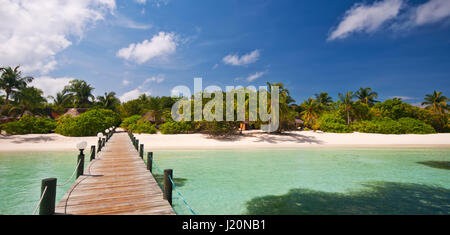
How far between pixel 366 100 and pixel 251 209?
59722 millimetres

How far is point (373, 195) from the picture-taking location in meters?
8.45

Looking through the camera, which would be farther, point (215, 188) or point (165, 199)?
point (215, 188)

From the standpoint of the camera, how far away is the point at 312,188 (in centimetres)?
927

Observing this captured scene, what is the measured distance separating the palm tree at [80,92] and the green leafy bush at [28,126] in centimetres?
2882

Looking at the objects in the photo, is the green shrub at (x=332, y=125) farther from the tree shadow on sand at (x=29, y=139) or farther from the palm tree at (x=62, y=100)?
the palm tree at (x=62, y=100)

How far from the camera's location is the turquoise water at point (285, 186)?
715 cm

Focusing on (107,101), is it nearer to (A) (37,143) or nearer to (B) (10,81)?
(B) (10,81)

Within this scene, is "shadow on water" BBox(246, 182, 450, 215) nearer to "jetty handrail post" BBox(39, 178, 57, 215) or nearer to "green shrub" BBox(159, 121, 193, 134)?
"jetty handrail post" BBox(39, 178, 57, 215)

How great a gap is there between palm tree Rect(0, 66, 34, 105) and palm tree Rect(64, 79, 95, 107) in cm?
2358

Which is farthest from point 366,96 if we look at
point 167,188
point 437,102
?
point 167,188

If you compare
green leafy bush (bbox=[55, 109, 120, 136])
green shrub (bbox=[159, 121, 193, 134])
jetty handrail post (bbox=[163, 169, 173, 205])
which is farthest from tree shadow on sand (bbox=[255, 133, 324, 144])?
green leafy bush (bbox=[55, 109, 120, 136])

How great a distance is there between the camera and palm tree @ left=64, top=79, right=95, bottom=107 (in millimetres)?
51906

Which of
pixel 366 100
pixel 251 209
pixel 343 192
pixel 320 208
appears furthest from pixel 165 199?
pixel 366 100
